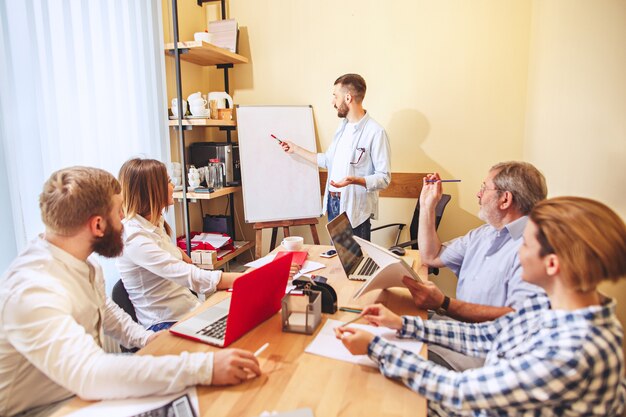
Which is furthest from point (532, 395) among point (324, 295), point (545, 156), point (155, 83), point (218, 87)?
point (218, 87)

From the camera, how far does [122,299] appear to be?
1.73 metres

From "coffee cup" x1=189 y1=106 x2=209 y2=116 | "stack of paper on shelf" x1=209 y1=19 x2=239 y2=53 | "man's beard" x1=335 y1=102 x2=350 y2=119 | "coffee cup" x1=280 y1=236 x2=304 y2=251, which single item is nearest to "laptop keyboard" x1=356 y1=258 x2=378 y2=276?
"coffee cup" x1=280 y1=236 x2=304 y2=251

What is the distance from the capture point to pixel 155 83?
284cm

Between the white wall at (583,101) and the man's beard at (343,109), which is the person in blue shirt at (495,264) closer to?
the white wall at (583,101)

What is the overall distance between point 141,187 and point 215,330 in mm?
742

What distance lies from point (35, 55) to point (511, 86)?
3.00 metres

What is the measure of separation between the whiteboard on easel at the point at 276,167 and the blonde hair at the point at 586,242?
2614mm

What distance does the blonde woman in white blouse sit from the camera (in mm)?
1659

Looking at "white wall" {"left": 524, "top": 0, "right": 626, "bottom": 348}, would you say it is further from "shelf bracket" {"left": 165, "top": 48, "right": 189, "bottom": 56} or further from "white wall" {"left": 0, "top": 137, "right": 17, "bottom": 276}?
"shelf bracket" {"left": 165, "top": 48, "right": 189, "bottom": 56}

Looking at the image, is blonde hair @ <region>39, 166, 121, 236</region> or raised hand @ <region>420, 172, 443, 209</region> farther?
raised hand @ <region>420, 172, 443, 209</region>

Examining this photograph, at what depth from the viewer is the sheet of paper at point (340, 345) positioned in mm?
1149

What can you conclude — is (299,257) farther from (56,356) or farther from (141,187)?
(56,356)

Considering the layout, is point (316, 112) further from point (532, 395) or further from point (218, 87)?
point (532, 395)

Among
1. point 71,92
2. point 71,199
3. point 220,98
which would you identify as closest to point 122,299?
point 71,199
